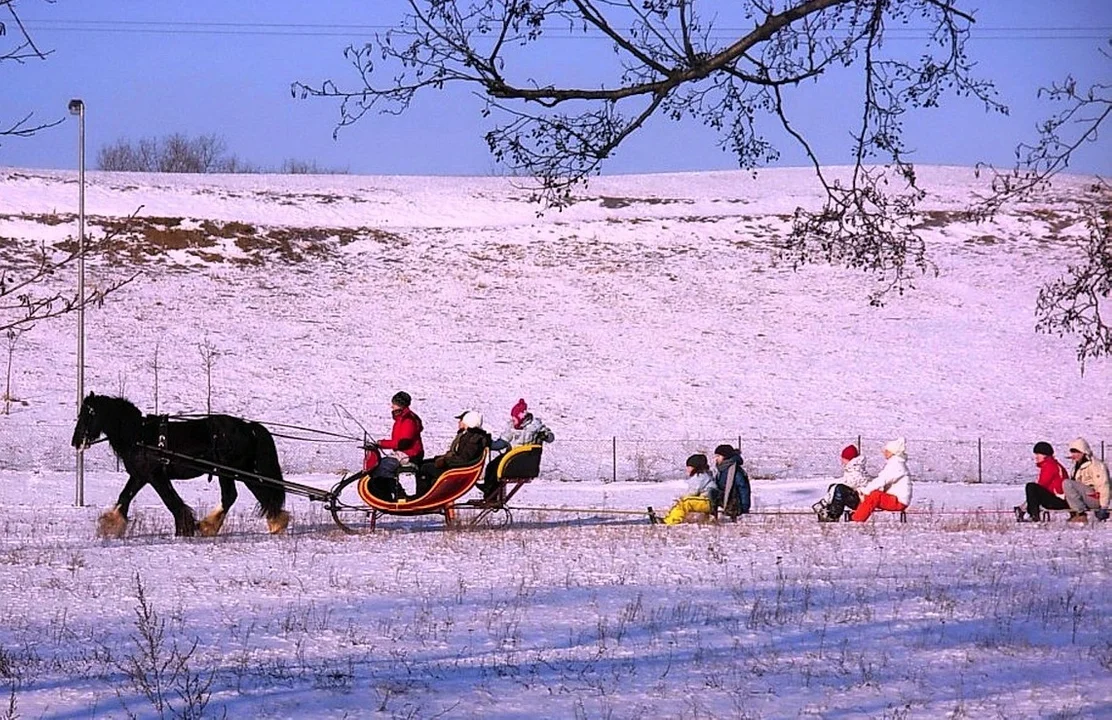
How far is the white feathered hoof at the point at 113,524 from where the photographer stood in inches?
582

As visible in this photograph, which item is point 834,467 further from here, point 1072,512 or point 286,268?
point 286,268

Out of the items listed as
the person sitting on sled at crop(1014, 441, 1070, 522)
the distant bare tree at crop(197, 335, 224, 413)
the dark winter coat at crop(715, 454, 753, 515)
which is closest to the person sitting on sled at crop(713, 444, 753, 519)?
the dark winter coat at crop(715, 454, 753, 515)

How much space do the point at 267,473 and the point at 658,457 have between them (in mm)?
16228

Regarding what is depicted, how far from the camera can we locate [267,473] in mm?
15828

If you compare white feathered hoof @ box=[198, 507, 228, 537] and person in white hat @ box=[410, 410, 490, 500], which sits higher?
person in white hat @ box=[410, 410, 490, 500]

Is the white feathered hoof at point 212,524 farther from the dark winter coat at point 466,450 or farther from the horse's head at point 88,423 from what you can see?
the dark winter coat at point 466,450

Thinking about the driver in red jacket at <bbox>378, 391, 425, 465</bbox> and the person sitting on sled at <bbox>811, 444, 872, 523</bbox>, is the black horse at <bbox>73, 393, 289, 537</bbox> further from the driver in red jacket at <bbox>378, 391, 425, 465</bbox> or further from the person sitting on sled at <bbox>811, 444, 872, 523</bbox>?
the person sitting on sled at <bbox>811, 444, 872, 523</bbox>

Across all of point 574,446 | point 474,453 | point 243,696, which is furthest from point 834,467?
point 243,696

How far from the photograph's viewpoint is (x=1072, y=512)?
54.5 feet

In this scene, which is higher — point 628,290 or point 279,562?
point 628,290

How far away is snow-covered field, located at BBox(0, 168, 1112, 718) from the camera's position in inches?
310

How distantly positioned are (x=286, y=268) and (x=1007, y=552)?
42.8 m

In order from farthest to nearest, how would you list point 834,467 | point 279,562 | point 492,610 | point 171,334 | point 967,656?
point 171,334, point 834,467, point 279,562, point 492,610, point 967,656

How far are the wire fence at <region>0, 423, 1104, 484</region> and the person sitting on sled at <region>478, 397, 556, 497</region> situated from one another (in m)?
11.3
